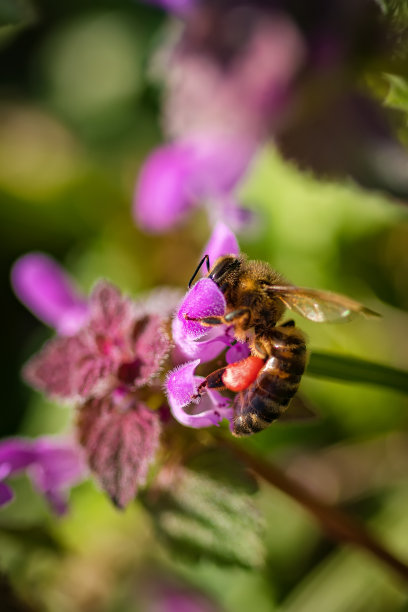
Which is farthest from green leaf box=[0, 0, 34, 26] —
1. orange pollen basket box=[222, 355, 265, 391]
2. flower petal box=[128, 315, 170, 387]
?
orange pollen basket box=[222, 355, 265, 391]

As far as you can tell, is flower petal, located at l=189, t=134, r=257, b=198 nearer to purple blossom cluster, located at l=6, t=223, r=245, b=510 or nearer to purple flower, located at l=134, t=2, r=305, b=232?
purple flower, located at l=134, t=2, r=305, b=232

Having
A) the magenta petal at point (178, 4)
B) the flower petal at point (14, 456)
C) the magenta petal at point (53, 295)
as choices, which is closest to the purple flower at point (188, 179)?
the magenta petal at point (178, 4)

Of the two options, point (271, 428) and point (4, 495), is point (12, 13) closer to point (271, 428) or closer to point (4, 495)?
point (4, 495)

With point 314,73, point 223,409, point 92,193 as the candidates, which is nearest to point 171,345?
point 223,409

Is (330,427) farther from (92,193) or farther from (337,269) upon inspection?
(92,193)

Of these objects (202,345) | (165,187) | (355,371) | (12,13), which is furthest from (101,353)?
(165,187)

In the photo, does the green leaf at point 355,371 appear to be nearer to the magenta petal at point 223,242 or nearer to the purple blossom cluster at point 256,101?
the magenta petal at point 223,242
